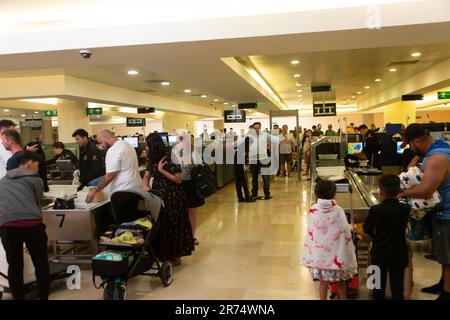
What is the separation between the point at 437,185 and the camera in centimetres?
328

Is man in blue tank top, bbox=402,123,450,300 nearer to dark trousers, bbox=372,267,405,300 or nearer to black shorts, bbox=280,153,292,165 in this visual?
dark trousers, bbox=372,267,405,300

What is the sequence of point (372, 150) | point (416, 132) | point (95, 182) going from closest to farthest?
point (416, 132), point (95, 182), point (372, 150)

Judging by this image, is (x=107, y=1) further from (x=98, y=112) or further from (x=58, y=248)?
(x=98, y=112)

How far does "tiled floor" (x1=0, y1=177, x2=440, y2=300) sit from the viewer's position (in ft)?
13.3

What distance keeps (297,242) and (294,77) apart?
871cm

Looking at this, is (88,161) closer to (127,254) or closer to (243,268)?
(127,254)

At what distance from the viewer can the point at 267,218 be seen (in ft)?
23.9

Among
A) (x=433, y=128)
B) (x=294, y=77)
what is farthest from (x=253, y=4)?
(x=294, y=77)

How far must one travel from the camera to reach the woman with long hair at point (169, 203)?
448cm

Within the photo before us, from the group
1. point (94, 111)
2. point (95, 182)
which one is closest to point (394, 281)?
point (95, 182)

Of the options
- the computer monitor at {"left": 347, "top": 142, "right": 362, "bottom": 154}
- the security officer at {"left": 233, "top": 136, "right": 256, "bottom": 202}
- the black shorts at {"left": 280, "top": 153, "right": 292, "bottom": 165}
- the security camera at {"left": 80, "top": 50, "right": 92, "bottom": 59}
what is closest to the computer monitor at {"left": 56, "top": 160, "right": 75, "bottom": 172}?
the security camera at {"left": 80, "top": 50, "right": 92, "bottom": 59}

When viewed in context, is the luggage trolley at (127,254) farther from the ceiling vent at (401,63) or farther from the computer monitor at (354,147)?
the ceiling vent at (401,63)

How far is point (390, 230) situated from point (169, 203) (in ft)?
7.67

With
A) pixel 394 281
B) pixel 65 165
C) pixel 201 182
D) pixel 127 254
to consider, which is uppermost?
pixel 65 165
